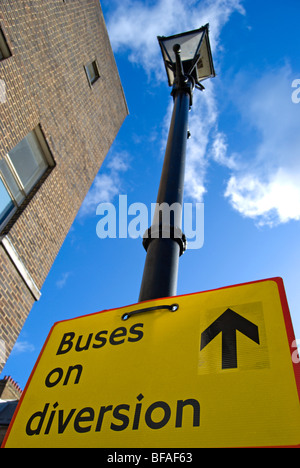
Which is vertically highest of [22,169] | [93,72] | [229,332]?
[93,72]

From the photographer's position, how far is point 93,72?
31.7ft

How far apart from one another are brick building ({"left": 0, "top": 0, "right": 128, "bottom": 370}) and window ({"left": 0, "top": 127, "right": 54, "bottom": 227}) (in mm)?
19

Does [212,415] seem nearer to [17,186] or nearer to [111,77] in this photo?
[17,186]

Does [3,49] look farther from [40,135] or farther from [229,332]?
[229,332]

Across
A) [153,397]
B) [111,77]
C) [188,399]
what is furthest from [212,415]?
[111,77]

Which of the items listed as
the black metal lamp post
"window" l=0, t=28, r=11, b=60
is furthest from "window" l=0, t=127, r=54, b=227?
the black metal lamp post

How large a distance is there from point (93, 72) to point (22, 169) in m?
5.12

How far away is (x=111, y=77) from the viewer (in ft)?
35.1

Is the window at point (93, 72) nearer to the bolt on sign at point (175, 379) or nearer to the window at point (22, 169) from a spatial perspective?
the window at point (22, 169)

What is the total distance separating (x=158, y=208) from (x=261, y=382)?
1.47 meters

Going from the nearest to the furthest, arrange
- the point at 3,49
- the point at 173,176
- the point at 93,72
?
the point at 173,176, the point at 3,49, the point at 93,72

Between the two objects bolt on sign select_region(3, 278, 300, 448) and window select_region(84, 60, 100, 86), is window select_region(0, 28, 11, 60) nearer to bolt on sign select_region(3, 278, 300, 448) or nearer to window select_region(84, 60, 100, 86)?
window select_region(84, 60, 100, 86)

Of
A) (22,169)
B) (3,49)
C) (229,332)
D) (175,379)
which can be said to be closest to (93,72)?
(3,49)

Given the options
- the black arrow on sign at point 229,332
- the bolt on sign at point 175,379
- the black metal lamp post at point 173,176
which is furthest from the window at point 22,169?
the black arrow on sign at point 229,332
